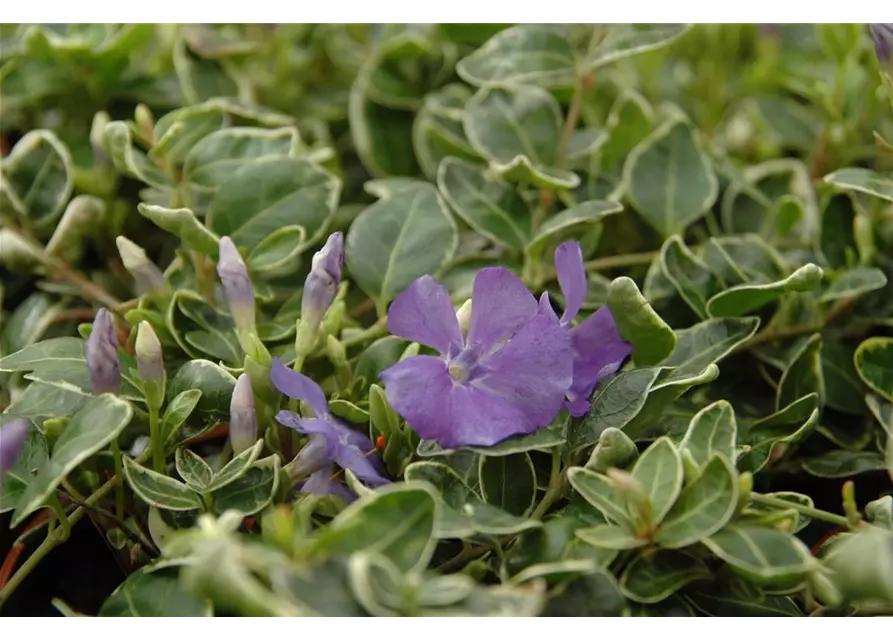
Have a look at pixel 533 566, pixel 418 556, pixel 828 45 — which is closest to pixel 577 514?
pixel 533 566

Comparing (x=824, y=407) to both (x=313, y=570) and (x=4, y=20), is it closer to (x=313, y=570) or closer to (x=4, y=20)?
(x=313, y=570)

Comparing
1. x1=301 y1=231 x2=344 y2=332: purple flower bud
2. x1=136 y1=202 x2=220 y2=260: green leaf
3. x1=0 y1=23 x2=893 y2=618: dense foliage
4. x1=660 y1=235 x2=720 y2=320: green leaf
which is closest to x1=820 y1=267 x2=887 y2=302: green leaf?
x1=0 y1=23 x2=893 y2=618: dense foliage

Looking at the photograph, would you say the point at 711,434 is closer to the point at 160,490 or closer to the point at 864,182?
the point at 864,182

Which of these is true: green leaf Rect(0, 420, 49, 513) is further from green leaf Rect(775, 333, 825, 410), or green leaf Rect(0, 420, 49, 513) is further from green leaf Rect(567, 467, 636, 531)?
green leaf Rect(775, 333, 825, 410)

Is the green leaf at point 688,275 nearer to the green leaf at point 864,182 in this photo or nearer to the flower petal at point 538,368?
the green leaf at point 864,182

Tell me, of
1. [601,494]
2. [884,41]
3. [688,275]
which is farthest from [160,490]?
[884,41]

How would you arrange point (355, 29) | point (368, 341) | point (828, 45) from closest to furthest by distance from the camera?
point (368, 341)
point (828, 45)
point (355, 29)

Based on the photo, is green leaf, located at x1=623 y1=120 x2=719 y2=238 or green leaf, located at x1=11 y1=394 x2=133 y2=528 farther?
green leaf, located at x1=623 y1=120 x2=719 y2=238

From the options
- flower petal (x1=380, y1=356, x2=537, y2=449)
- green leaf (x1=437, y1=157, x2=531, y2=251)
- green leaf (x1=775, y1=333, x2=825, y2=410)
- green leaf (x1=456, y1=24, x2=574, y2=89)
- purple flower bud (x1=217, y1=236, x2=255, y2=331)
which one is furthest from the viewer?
green leaf (x1=456, y1=24, x2=574, y2=89)
